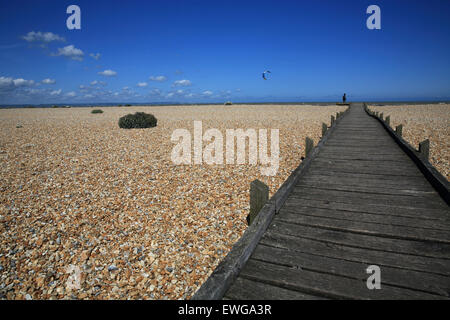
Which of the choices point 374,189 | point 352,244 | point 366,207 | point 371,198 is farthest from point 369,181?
point 352,244

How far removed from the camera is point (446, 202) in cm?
407

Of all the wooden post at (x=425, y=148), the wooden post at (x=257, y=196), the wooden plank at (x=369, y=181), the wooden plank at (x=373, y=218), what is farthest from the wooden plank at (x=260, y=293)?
the wooden post at (x=425, y=148)

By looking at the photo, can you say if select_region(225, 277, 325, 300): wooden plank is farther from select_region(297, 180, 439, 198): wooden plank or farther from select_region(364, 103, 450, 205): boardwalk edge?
select_region(364, 103, 450, 205): boardwalk edge

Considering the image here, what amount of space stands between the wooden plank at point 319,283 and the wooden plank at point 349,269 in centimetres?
7

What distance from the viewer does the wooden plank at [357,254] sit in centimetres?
266

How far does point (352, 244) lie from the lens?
10.3 feet

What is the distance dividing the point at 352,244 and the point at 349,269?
568 mm

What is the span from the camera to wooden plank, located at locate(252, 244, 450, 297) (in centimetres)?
239

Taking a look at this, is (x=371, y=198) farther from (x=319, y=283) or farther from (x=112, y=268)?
(x=112, y=268)

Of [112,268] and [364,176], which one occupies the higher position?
[364,176]
